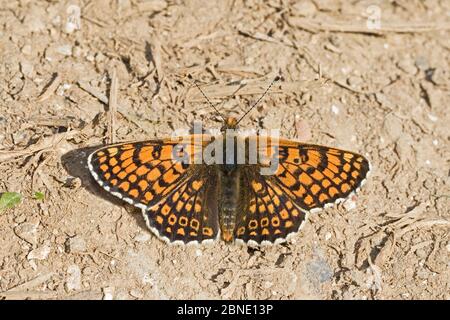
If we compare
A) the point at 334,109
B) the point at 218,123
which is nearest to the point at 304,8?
the point at 334,109

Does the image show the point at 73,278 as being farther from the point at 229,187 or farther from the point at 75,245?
the point at 229,187

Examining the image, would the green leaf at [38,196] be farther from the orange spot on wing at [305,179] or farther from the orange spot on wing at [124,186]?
the orange spot on wing at [305,179]

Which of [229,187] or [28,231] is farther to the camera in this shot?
[229,187]

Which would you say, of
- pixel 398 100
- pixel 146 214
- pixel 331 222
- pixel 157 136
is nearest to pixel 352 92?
pixel 398 100

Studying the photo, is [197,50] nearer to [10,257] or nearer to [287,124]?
[287,124]

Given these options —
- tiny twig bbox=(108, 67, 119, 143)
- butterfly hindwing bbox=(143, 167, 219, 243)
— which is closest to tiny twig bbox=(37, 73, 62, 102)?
tiny twig bbox=(108, 67, 119, 143)

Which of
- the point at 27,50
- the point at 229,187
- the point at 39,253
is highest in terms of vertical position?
the point at 27,50

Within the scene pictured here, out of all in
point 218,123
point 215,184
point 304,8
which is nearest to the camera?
point 215,184
